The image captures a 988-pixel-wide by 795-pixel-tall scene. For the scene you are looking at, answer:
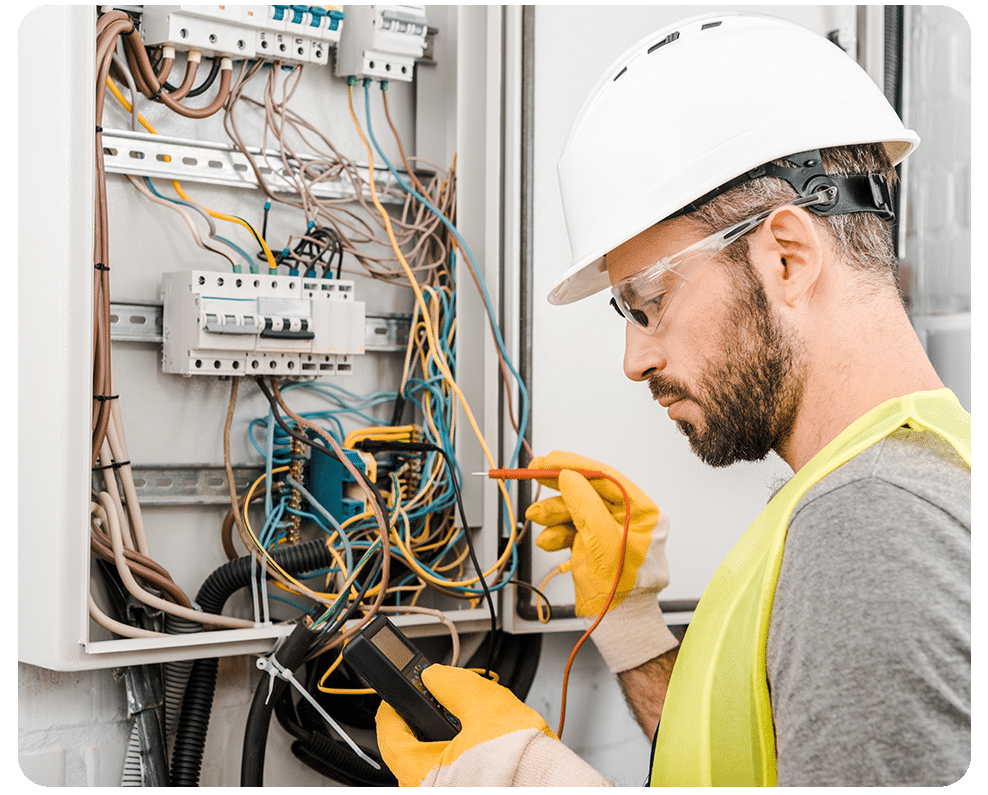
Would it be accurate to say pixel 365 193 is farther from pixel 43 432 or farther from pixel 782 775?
pixel 782 775

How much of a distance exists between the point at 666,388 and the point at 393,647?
51 cm

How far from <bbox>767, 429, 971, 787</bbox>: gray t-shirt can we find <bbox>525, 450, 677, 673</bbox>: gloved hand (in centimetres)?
59

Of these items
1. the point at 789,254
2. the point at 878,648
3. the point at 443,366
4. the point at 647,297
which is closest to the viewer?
the point at 878,648

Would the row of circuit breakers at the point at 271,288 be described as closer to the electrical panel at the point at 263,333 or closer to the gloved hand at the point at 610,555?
the electrical panel at the point at 263,333

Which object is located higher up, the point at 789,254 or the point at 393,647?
the point at 789,254

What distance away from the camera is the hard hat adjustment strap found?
32.5 inches

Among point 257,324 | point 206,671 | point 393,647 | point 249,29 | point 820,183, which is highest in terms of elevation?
point 249,29

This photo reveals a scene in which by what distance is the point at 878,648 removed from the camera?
54 centimetres

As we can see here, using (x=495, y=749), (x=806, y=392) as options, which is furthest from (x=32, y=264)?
(x=806, y=392)

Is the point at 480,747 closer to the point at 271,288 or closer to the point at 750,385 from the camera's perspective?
the point at 750,385

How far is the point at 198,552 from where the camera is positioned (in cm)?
142

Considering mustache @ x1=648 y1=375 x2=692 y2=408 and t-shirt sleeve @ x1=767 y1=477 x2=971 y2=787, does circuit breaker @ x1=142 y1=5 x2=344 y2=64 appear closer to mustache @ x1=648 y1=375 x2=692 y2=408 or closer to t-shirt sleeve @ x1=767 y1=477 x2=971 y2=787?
mustache @ x1=648 y1=375 x2=692 y2=408

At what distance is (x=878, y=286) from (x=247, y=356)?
3.16 ft

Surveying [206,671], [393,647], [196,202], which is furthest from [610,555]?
[196,202]
